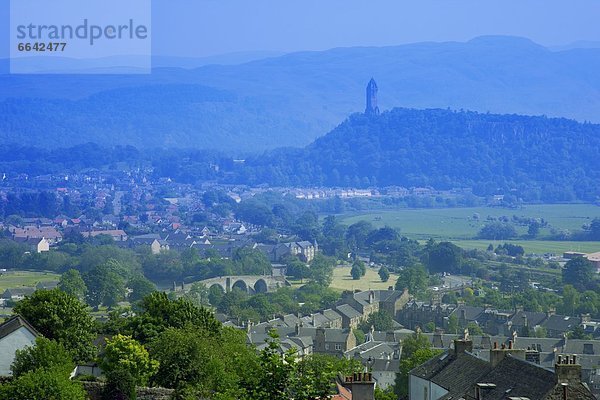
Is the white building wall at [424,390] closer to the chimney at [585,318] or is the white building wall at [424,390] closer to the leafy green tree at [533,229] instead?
the chimney at [585,318]

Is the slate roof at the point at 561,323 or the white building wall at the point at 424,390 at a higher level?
the white building wall at the point at 424,390

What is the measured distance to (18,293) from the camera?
83188 mm

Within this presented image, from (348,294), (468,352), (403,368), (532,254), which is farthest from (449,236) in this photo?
(468,352)

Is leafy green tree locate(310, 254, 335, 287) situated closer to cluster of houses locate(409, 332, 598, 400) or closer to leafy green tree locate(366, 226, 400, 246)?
leafy green tree locate(366, 226, 400, 246)

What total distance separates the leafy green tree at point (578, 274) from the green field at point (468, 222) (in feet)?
93.7

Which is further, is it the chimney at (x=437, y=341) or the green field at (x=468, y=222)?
the green field at (x=468, y=222)

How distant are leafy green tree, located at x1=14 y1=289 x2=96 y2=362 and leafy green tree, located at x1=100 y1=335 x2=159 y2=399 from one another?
2721 mm

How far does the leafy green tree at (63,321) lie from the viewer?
28828mm

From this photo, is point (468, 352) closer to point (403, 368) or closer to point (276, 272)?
point (403, 368)

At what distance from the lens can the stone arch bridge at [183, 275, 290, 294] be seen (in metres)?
97.6

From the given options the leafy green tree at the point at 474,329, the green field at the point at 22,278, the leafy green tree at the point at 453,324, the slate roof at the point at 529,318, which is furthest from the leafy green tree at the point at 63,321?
the green field at the point at 22,278

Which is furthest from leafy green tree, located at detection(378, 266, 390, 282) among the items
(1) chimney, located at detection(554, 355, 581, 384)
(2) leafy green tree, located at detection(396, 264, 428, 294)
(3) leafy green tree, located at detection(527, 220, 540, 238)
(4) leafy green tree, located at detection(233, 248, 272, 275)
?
(1) chimney, located at detection(554, 355, 581, 384)

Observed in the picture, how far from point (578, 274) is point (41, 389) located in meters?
76.1

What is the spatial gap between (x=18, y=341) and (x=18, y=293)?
5748cm
